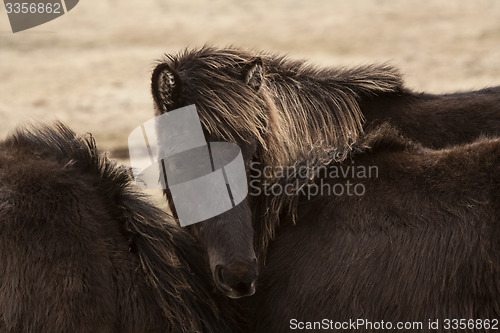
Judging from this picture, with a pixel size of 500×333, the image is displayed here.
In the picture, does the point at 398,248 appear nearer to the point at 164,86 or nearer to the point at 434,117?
the point at 434,117

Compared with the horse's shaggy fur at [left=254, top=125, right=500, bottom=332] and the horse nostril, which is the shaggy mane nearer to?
the horse's shaggy fur at [left=254, top=125, right=500, bottom=332]

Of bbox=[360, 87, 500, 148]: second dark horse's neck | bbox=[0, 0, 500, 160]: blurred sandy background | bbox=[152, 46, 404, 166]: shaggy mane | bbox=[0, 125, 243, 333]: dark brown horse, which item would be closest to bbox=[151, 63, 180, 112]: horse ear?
bbox=[152, 46, 404, 166]: shaggy mane

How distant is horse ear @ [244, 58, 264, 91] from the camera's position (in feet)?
11.8

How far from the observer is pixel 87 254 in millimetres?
3420

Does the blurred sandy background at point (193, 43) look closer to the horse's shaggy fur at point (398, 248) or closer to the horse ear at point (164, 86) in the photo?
the horse ear at point (164, 86)

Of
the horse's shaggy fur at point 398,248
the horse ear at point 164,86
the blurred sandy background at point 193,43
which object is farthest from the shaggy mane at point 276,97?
the blurred sandy background at point 193,43

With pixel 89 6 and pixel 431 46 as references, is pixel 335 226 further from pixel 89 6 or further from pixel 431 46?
pixel 89 6

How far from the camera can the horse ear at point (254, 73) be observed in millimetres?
3592

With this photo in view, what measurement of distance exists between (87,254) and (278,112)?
4.80 ft

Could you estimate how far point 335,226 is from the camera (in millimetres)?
3521

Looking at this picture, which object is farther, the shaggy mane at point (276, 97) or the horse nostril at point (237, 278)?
the shaggy mane at point (276, 97)

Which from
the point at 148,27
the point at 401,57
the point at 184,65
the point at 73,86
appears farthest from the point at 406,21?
the point at 184,65

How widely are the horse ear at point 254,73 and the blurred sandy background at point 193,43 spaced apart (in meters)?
6.47

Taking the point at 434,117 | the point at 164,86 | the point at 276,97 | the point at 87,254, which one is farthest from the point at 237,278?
the point at 434,117
